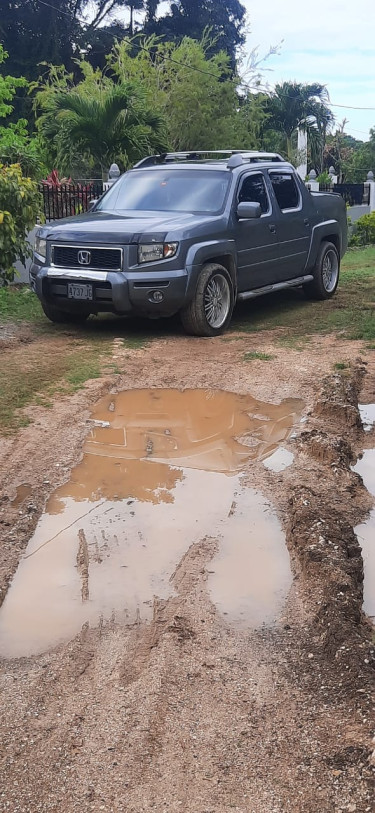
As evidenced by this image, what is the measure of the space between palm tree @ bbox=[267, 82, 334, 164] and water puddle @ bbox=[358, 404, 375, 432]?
85.4 ft

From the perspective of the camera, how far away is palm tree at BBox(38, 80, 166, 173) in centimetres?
1820

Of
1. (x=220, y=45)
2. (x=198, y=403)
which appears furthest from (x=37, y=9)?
(x=198, y=403)

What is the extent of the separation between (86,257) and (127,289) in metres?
0.60

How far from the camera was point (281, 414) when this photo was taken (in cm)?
695

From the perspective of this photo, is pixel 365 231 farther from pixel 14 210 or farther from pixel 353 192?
pixel 14 210

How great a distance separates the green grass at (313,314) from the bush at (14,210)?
2764 millimetres

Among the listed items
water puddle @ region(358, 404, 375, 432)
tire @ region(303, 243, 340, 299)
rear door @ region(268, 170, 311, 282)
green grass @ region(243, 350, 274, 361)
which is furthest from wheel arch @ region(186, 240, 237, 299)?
water puddle @ region(358, 404, 375, 432)

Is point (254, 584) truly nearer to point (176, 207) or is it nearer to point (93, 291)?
point (93, 291)

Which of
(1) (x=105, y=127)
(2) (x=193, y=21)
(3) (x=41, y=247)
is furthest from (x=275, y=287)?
(2) (x=193, y=21)

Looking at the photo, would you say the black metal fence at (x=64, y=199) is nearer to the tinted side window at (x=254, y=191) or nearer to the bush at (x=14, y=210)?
the bush at (x=14, y=210)

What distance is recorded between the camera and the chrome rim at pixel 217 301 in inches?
385

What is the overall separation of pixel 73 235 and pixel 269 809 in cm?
757

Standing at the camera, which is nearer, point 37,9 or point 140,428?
point 140,428

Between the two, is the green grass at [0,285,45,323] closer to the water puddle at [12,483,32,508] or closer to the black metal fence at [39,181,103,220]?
the black metal fence at [39,181,103,220]
